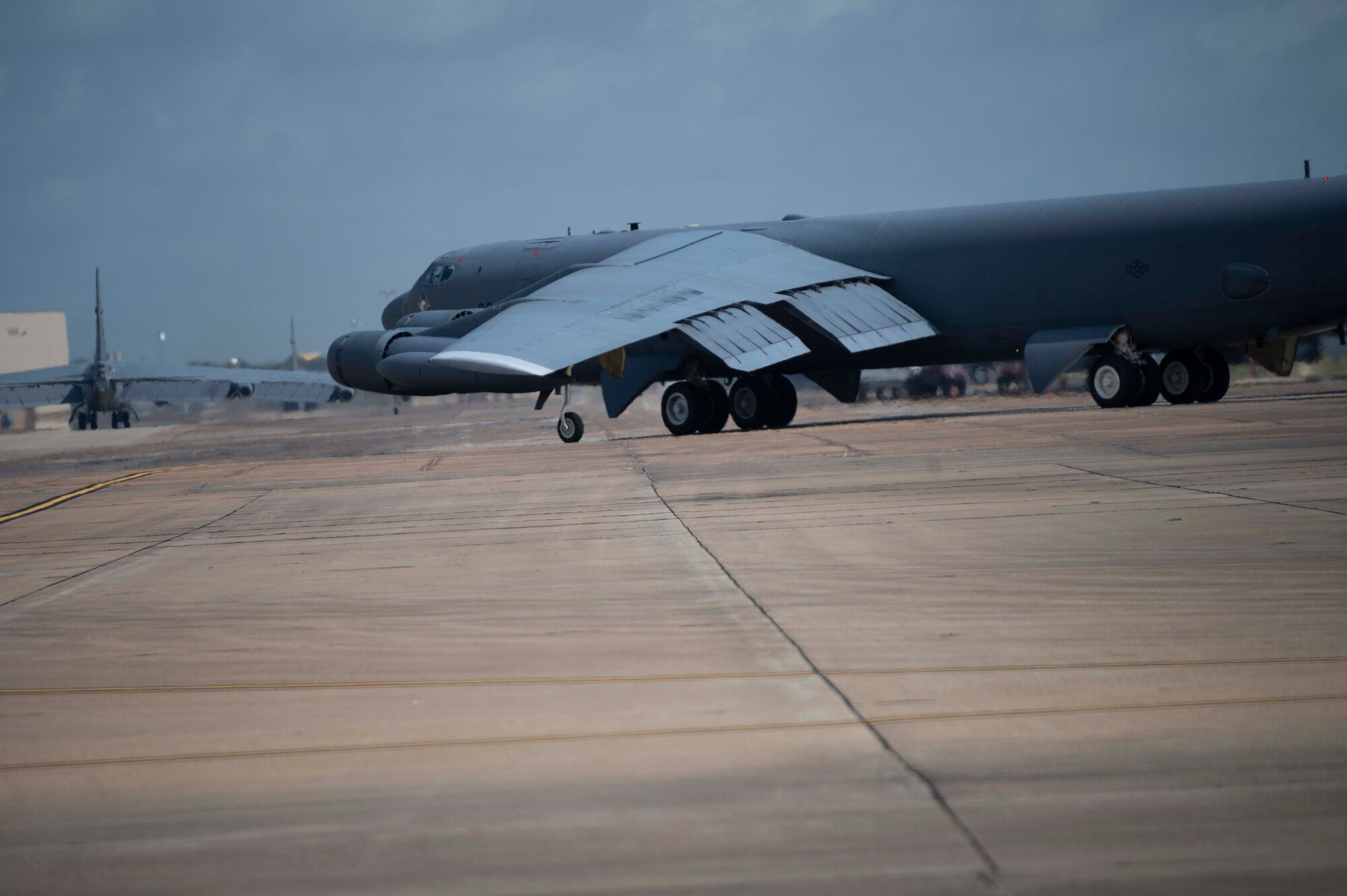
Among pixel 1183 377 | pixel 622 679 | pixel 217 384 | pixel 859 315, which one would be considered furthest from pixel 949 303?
pixel 217 384

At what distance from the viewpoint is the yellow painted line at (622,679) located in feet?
17.7

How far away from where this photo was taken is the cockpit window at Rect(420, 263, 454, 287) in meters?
31.6

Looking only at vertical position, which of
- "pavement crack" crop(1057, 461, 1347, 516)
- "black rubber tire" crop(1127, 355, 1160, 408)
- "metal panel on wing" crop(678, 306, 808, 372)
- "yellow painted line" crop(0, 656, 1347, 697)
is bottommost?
"yellow painted line" crop(0, 656, 1347, 697)

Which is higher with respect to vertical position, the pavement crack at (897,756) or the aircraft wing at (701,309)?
the aircraft wing at (701,309)

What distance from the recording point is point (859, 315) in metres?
25.2

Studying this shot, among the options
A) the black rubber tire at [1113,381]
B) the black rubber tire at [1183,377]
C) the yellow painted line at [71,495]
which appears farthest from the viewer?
the black rubber tire at [1183,377]

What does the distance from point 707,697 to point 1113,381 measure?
71.0ft

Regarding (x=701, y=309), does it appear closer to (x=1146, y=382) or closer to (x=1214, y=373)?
(x=1146, y=382)

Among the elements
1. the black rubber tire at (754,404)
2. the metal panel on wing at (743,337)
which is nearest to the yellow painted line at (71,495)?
the metal panel on wing at (743,337)

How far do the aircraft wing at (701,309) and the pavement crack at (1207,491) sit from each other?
736cm

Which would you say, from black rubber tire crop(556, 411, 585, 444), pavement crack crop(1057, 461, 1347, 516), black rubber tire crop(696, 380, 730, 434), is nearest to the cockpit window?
black rubber tire crop(556, 411, 585, 444)

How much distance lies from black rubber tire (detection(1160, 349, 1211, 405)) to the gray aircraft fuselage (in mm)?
1123

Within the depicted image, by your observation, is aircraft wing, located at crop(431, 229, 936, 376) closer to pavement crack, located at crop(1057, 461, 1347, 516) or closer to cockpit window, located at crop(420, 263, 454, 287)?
cockpit window, located at crop(420, 263, 454, 287)

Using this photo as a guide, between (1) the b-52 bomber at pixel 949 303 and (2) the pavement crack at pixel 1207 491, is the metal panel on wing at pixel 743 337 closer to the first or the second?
(1) the b-52 bomber at pixel 949 303
